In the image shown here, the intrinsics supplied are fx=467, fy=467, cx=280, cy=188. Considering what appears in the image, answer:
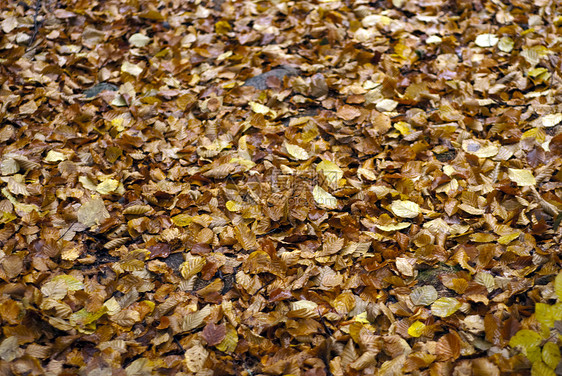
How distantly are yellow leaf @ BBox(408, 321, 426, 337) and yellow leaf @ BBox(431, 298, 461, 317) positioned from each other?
8 cm

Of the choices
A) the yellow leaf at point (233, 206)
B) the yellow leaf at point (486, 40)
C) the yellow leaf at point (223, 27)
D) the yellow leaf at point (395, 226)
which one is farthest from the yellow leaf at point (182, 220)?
the yellow leaf at point (486, 40)

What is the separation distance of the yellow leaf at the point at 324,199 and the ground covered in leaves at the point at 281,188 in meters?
0.01

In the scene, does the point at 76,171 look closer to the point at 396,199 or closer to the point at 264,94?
the point at 264,94

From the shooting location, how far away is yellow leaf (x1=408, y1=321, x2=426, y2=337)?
5.96 ft

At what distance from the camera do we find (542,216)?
2168mm

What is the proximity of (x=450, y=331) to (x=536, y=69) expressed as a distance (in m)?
1.98

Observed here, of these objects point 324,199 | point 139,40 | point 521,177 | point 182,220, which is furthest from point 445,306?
point 139,40

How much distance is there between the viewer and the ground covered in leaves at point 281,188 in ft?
5.96

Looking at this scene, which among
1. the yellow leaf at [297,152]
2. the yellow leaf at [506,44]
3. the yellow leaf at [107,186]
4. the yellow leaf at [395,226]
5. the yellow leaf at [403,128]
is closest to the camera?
the yellow leaf at [395,226]

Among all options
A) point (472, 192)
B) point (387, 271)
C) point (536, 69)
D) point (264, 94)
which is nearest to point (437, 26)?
point (536, 69)

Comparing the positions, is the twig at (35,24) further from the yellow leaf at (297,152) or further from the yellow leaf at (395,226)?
the yellow leaf at (395,226)

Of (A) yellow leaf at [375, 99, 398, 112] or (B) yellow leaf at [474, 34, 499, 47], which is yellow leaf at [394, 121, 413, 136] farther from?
(B) yellow leaf at [474, 34, 499, 47]

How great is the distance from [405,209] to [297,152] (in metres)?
0.68

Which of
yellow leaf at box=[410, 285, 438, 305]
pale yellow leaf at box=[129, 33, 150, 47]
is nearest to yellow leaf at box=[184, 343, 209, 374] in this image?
yellow leaf at box=[410, 285, 438, 305]
